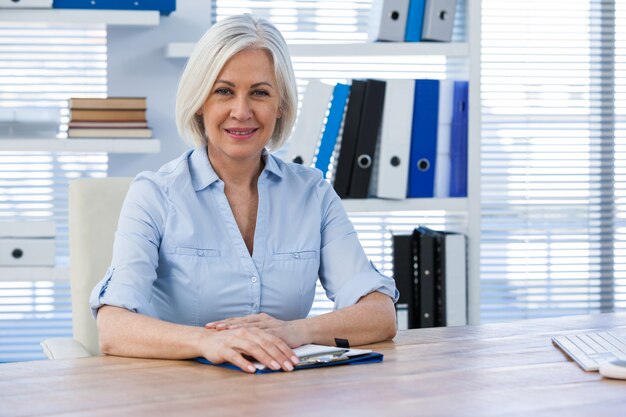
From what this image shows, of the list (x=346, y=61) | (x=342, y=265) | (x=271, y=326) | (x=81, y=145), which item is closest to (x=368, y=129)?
(x=346, y=61)

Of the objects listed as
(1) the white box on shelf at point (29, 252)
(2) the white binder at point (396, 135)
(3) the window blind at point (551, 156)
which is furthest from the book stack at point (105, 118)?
(3) the window blind at point (551, 156)

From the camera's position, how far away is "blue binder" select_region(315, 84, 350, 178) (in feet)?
9.61

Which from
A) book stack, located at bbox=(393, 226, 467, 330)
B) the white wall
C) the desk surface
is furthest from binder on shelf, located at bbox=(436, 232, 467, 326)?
the desk surface

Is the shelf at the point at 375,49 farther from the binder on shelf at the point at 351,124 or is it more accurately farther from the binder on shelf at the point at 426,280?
the binder on shelf at the point at 426,280

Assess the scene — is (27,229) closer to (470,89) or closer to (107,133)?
(107,133)

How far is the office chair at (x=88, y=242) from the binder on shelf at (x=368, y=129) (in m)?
0.97

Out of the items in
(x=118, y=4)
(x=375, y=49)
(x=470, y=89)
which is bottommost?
(x=470, y=89)

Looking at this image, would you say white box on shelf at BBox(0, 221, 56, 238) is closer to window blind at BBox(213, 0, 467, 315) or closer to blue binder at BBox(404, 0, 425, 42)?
window blind at BBox(213, 0, 467, 315)

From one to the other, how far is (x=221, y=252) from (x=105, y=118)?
1093 millimetres

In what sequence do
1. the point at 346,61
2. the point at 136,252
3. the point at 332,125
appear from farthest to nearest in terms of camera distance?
the point at 346,61, the point at 332,125, the point at 136,252

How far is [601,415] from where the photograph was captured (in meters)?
1.21

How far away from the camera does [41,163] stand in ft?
10.9

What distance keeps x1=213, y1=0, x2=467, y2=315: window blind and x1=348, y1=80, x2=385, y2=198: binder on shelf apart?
447 mm

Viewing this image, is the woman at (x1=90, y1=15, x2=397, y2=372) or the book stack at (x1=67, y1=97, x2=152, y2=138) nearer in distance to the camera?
the woman at (x1=90, y1=15, x2=397, y2=372)
